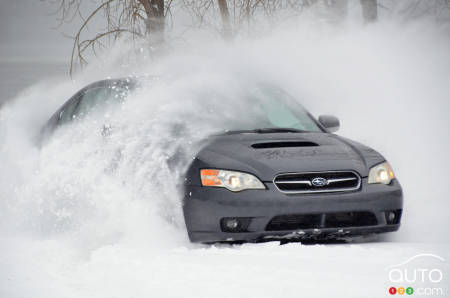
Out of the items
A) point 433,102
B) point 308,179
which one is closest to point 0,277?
A: point 308,179

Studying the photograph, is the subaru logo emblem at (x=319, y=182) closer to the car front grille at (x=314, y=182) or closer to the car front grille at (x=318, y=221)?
the car front grille at (x=314, y=182)

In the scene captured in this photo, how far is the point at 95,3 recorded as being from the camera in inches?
606

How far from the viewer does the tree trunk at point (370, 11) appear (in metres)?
13.2

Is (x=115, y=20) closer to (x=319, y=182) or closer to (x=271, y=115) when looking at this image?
(x=271, y=115)

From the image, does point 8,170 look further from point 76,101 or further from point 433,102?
point 433,102

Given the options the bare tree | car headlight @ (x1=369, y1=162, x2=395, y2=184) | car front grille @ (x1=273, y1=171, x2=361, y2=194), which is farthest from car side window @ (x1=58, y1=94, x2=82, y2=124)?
the bare tree

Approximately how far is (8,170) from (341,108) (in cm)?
582

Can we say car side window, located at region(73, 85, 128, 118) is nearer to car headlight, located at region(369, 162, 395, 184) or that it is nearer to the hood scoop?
the hood scoop

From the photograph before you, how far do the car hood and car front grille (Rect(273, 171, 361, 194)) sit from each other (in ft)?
0.14

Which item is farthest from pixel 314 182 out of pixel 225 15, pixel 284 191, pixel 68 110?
pixel 225 15

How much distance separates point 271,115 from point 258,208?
5.29 feet

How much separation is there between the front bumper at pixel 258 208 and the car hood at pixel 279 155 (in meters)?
0.16

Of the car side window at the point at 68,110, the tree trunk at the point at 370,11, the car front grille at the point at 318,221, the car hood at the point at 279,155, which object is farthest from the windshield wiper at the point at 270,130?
the tree trunk at the point at 370,11

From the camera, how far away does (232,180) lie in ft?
17.5
